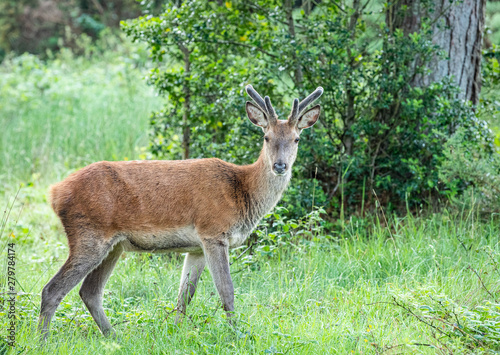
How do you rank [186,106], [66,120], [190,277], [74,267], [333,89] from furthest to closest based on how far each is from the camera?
[66,120] → [186,106] → [333,89] → [190,277] → [74,267]

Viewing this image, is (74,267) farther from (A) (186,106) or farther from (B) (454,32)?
(B) (454,32)

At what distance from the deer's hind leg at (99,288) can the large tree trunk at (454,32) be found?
421cm

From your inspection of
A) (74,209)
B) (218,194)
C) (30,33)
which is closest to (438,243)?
(218,194)

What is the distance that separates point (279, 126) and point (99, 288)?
Answer: 2165 millimetres

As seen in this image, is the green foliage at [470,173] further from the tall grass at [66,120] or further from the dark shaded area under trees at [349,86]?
the tall grass at [66,120]

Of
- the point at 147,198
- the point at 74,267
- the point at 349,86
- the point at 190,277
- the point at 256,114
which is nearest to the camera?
the point at 74,267

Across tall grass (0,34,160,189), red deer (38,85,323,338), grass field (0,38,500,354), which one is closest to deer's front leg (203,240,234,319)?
red deer (38,85,323,338)

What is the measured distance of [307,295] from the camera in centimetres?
516

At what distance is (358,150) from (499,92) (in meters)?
2.40

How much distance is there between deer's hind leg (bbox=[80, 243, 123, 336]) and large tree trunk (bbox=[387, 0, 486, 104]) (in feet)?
13.8

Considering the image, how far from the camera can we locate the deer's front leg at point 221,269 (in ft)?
16.0

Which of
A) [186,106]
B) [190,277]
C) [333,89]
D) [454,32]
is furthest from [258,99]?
[454,32]

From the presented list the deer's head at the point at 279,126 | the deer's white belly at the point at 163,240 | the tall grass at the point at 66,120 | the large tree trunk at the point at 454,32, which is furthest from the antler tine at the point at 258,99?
the tall grass at the point at 66,120

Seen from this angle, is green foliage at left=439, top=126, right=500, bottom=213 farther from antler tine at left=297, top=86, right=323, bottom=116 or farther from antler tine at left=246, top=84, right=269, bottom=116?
antler tine at left=246, top=84, right=269, bottom=116
